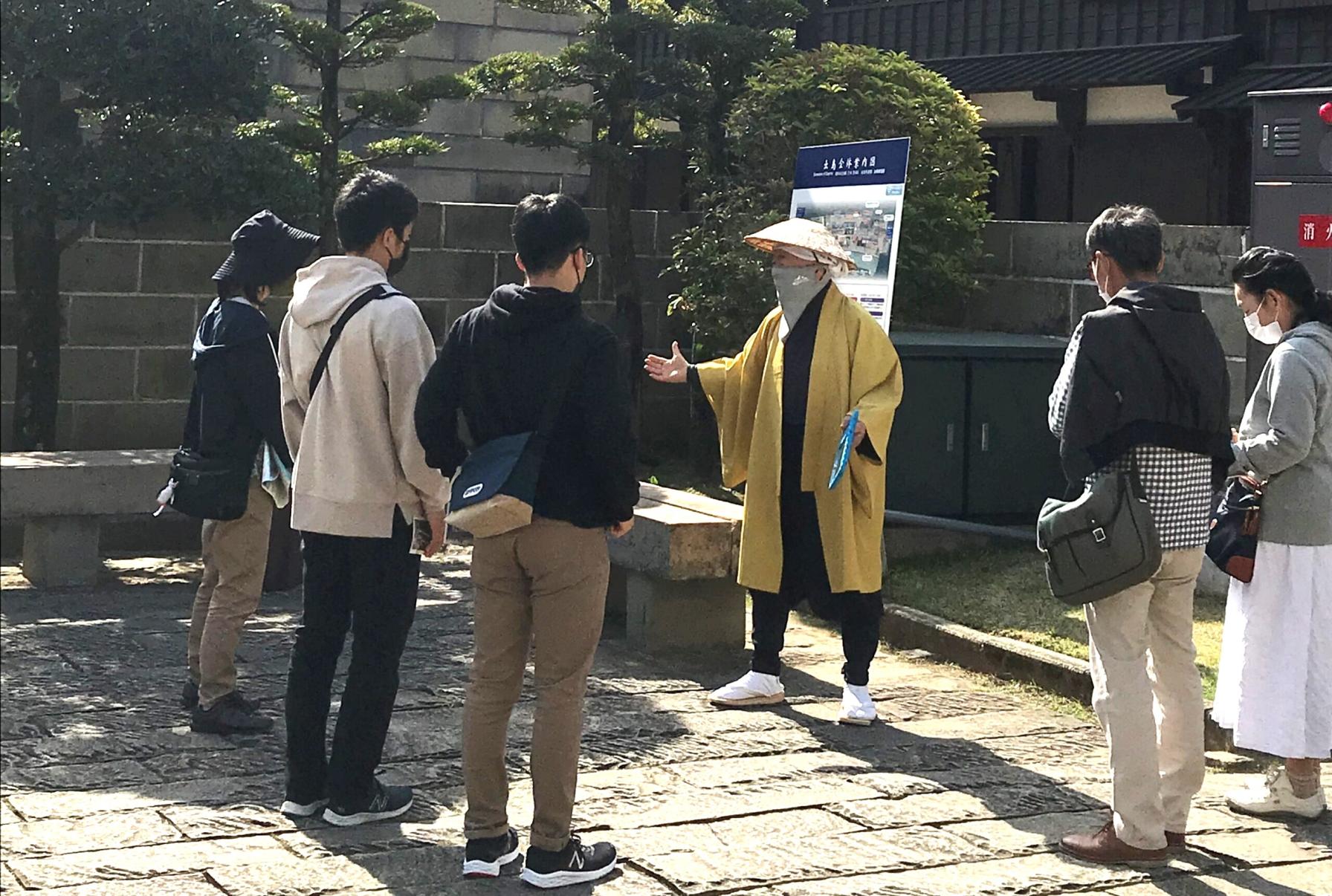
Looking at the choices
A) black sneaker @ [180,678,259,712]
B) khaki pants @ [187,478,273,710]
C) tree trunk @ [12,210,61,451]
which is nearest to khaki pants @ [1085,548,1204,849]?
khaki pants @ [187,478,273,710]

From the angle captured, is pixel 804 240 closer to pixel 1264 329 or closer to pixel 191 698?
pixel 1264 329

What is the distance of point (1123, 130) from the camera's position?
41.0ft

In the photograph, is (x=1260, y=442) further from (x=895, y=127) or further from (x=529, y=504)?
(x=895, y=127)

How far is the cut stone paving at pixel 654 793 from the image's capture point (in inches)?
197

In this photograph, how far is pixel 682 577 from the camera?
7.87 metres

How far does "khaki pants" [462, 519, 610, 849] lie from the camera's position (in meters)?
4.79

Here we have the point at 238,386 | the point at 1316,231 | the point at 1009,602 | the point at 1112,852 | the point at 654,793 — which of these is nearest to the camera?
the point at 1112,852

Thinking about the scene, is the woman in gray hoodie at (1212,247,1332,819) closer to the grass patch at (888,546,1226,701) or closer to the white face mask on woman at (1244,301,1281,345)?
the white face mask on woman at (1244,301,1281,345)

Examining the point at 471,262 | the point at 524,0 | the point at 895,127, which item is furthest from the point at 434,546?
the point at 524,0

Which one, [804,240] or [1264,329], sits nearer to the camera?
[1264,329]

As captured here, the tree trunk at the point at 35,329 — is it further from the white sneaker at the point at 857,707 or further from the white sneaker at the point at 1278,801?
the white sneaker at the point at 1278,801

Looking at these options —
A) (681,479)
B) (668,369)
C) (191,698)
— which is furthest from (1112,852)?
(681,479)

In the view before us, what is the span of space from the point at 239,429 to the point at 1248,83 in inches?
278

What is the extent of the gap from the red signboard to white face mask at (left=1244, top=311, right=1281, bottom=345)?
42.4 inches
